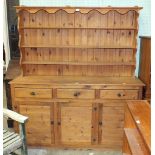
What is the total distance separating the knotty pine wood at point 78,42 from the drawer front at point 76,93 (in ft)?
1.19

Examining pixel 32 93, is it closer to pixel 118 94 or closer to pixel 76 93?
pixel 76 93

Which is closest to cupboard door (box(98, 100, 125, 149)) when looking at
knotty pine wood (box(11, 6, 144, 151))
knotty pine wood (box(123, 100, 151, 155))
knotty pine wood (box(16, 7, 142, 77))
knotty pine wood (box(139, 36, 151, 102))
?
knotty pine wood (box(11, 6, 144, 151))

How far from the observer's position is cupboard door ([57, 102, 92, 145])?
252 centimetres

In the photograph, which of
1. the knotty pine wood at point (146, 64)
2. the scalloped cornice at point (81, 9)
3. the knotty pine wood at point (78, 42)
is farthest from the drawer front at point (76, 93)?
the scalloped cornice at point (81, 9)

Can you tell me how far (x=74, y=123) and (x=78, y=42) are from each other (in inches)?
36.8

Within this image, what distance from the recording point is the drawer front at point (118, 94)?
97.3 inches

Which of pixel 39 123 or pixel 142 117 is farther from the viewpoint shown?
pixel 39 123

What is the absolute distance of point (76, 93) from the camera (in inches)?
97.5

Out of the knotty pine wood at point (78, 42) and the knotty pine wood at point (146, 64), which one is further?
the knotty pine wood at point (78, 42)

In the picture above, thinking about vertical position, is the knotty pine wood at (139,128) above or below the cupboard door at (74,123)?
above

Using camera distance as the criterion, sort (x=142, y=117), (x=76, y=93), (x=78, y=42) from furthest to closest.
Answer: (x=78, y=42) < (x=76, y=93) < (x=142, y=117)

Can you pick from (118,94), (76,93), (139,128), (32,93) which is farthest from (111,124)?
(139,128)

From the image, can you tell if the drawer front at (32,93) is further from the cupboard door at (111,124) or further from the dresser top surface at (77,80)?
the cupboard door at (111,124)

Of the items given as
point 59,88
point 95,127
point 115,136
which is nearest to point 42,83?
point 59,88
